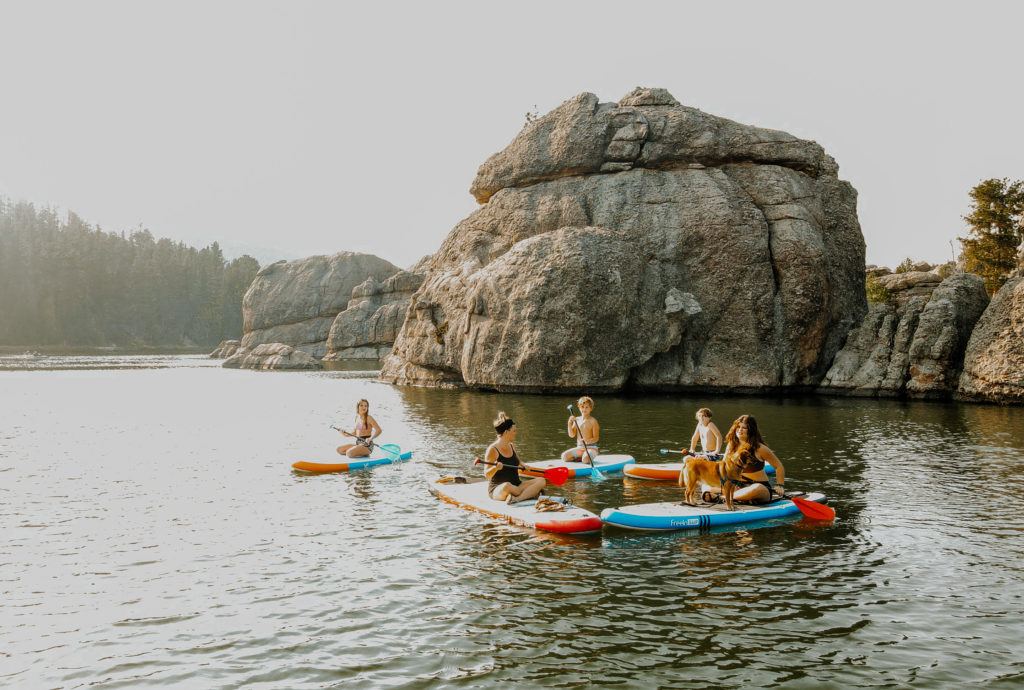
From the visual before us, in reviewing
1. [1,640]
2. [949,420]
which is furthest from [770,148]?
[1,640]

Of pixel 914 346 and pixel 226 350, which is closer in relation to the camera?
pixel 914 346

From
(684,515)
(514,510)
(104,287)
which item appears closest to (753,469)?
(684,515)

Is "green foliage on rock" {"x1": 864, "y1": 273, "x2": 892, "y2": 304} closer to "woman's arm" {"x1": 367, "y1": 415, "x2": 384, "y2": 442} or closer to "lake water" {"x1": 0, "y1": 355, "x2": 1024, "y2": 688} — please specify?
"lake water" {"x1": 0, "y1": 355, "x2": 1024, "y2": 688}

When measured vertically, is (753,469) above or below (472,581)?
above

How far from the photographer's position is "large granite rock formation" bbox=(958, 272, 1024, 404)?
1341 inches

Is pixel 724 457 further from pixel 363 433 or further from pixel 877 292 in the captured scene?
pixel 877 292

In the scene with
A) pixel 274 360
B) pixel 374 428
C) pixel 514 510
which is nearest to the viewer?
pixel 514 510

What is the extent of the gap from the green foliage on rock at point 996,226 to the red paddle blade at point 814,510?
141 ft

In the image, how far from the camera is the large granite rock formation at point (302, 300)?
319ft

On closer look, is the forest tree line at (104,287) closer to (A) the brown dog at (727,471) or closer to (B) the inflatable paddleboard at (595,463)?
(B) the inflatable paddleboard at (595,463)

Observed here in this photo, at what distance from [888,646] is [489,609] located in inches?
195

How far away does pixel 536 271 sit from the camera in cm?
4012

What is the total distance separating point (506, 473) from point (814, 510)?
6.09m

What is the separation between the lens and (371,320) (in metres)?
89.1
